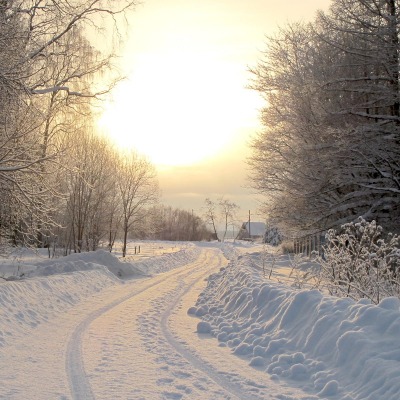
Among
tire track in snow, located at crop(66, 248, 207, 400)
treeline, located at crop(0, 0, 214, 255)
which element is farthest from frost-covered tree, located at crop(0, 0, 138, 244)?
tire track in snow, located at crop(66, 248, 207, 400)

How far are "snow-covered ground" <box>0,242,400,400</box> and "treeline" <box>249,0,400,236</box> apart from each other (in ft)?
24.6

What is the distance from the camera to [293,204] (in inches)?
790

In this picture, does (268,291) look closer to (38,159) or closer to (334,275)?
(334,275)

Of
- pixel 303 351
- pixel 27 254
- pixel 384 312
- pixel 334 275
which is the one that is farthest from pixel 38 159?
pixel 27 254

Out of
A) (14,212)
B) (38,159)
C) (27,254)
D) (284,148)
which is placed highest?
(284,148)

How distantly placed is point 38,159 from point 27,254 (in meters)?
25.4

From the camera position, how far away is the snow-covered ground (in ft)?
17.0

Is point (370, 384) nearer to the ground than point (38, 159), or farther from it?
nearer to the ground

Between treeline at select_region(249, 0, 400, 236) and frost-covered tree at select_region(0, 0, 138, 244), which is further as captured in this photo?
treeline at select_region(249, 0, 400, 236)

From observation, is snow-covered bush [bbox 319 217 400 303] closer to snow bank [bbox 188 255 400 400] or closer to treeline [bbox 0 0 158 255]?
snow bank [bbox 188 255 400 400]

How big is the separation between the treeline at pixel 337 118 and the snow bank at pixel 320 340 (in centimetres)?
838

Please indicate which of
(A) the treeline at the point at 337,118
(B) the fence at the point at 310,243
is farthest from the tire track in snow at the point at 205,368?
(A) the treeline at the point at 337,118

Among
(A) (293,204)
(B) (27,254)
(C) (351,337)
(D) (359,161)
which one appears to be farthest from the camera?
(B) (27,254)

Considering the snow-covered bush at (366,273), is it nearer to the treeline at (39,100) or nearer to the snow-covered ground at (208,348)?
the snow-covered ground at (208,348)
